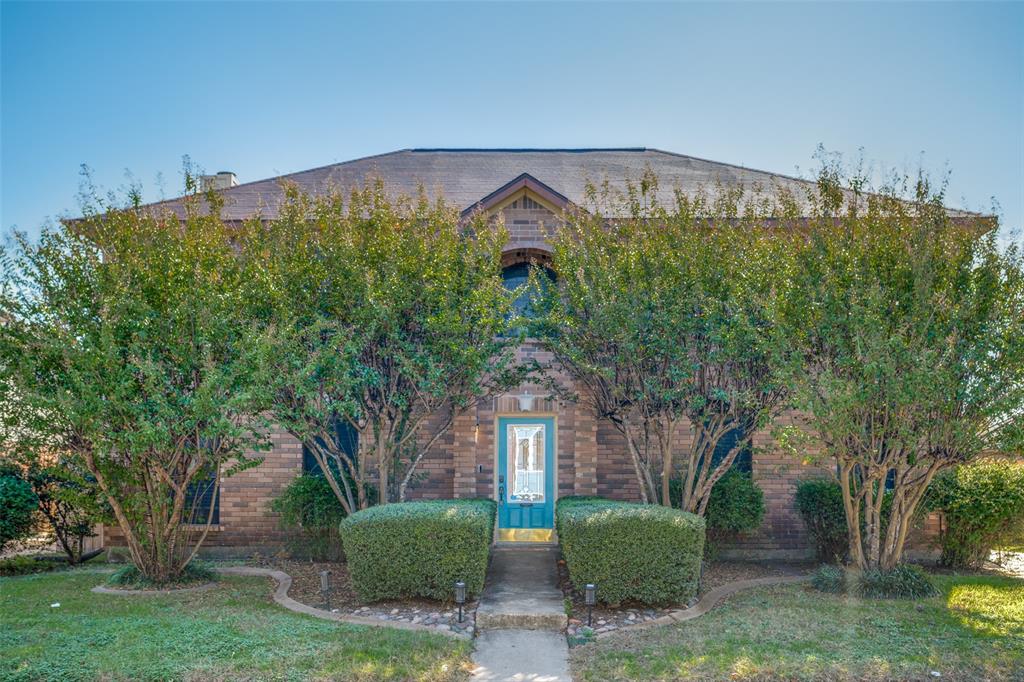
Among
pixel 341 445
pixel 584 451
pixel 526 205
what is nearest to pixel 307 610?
pixel 341 445

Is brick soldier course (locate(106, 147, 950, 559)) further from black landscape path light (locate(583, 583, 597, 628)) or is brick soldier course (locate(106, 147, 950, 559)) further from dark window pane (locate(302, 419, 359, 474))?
black landscape path light (locate(583, 583, 597, 628))

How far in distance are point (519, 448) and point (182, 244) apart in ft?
21.0

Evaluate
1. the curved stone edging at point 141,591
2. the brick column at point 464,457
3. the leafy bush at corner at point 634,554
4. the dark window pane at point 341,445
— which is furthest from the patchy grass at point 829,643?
the dark window pane at point 341,445

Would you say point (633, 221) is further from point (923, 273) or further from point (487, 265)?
point (923, 273)

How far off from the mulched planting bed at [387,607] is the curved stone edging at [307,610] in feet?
0.32

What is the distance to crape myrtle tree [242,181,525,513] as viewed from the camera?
9.85 meters

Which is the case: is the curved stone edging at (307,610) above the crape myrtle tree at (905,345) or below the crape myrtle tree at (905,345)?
below

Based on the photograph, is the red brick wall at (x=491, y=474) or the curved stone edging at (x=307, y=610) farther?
the red brick wall at (x=491, y=474)

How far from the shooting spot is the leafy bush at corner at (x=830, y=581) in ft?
31.2

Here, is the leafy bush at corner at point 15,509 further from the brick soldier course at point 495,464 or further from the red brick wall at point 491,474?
the red brick wall at point 491,474

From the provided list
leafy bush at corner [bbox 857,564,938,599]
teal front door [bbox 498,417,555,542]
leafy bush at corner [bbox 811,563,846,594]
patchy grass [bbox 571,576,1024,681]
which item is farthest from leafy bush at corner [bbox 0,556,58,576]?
leafy bush at corner [bbox 857,564,938,599]

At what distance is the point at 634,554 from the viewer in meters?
8.72

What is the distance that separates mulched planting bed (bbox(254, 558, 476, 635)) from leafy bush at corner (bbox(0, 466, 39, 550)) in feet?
14.8

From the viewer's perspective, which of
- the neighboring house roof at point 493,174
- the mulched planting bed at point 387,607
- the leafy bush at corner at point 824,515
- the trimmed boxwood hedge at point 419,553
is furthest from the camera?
the neighboring house roof at point 493,174
